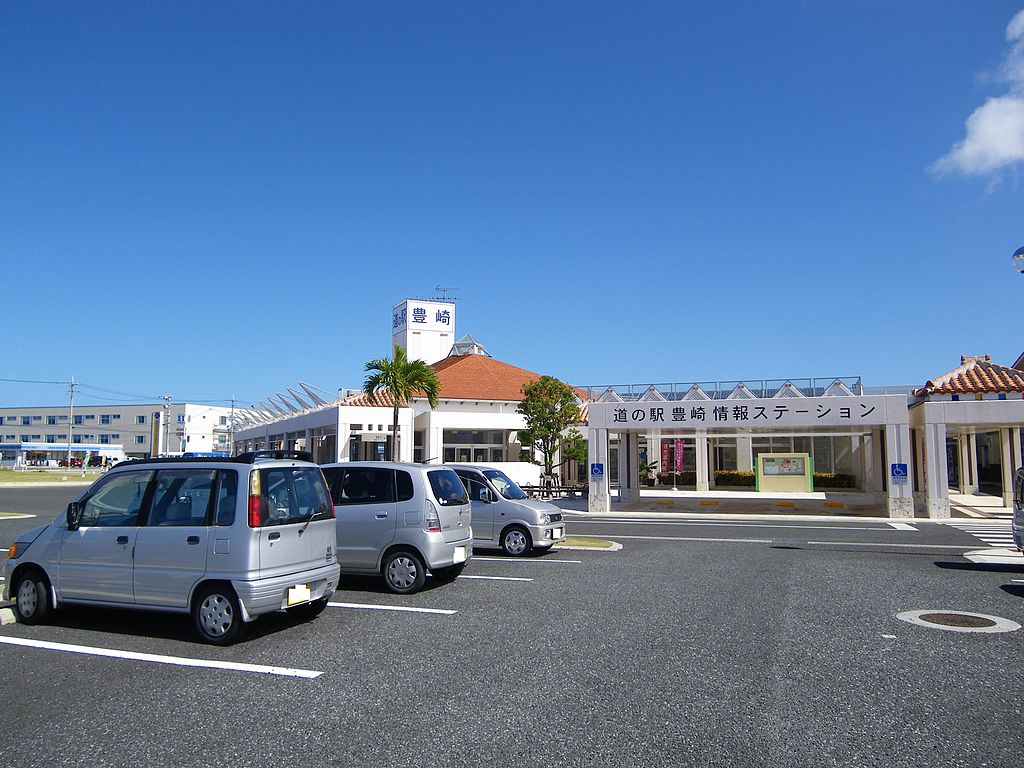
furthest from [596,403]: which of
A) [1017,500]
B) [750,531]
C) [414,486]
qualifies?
[414,486]

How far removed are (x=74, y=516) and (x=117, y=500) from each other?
500 millimetres

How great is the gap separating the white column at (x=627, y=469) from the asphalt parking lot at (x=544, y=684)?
22433 millimetres

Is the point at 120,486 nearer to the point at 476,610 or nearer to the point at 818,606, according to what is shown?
the point at 476,610

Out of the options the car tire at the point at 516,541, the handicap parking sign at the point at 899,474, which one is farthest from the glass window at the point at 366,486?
the handicap parking sign at the point at 899,474

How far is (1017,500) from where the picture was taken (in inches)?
509

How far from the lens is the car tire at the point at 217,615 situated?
24.5 feet

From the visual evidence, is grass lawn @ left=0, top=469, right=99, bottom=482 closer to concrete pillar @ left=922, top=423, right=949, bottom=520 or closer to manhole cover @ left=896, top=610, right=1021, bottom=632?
concrete pillar @ left=922, top=423, right=949, bottom=520

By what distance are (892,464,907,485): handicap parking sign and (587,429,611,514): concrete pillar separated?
9.74 m

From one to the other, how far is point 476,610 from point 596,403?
21.1 metres

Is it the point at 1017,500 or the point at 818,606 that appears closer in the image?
the point at 818,606

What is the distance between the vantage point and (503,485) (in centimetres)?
1555

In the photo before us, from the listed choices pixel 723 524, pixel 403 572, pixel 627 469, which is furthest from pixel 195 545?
pixel 627 469

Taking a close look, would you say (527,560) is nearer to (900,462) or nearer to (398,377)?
(900,462)

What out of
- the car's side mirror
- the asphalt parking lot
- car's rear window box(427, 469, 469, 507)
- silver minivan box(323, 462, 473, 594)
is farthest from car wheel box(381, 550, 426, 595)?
the car's side mirror
